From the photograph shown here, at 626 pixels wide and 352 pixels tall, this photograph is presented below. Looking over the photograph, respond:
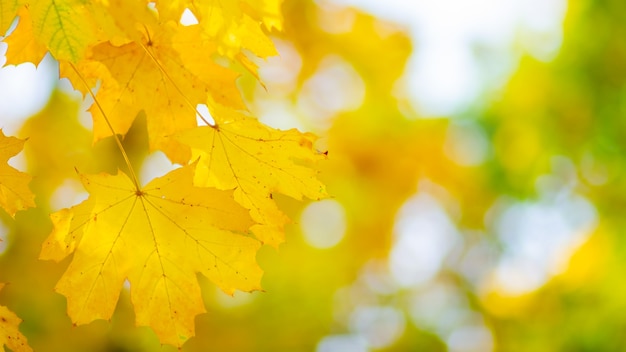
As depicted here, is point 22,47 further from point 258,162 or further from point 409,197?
point 409,197

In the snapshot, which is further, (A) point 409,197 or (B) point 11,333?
(A) point 409,197

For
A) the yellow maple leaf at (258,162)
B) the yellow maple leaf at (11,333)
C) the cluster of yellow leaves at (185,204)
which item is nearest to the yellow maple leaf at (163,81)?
the cluster of yellow leaves at (185,204)

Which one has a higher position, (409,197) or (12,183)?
(409,197)

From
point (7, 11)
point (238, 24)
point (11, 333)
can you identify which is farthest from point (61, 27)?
point (11, 333)

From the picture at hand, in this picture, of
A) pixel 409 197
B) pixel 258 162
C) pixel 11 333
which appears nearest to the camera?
pixel 11 333

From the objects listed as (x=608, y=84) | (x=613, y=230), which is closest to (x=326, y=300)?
(x=613, y=230)

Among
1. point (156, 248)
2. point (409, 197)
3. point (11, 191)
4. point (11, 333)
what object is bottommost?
point (11, 333)

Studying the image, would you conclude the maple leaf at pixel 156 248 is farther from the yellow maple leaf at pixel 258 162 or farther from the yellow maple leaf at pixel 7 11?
the yellow maple leaf at pixel 7 11
